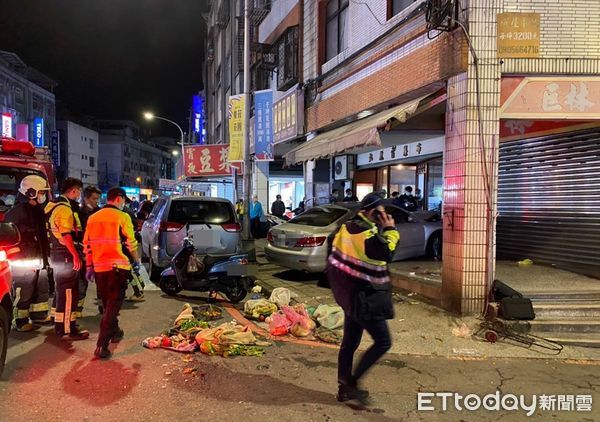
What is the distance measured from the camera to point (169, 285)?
8.24m

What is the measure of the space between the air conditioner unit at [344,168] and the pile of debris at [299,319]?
30.0ft

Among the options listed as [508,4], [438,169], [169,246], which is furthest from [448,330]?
[438,169]

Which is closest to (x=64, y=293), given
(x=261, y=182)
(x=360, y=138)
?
(x=360, y=138)

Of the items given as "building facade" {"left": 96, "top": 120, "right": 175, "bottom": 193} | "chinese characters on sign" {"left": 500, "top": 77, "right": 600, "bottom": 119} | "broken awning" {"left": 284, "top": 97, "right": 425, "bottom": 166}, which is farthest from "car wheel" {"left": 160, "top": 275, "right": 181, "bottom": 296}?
"building facade" {"left": 96, "top": 120, "right": 175, "bottom": 193}

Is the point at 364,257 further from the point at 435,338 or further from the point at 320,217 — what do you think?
the point at 320,217

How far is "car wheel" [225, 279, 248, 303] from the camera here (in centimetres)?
790

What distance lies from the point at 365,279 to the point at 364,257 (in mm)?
180

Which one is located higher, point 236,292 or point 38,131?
point 38,131

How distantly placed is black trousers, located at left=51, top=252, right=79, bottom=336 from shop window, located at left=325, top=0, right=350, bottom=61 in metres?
9.08

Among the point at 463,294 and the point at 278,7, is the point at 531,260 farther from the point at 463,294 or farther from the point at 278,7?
the point at 278,7

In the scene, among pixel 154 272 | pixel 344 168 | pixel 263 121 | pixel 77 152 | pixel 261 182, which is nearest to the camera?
pixel 154 272

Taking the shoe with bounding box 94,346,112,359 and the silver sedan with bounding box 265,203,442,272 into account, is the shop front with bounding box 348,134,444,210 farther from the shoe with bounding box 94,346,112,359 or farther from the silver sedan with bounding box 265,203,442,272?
the shoe with bounding box 94,346,112,359

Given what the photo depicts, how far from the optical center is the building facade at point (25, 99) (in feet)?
126

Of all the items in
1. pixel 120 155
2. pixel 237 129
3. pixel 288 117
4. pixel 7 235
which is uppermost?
pixel 120 155
